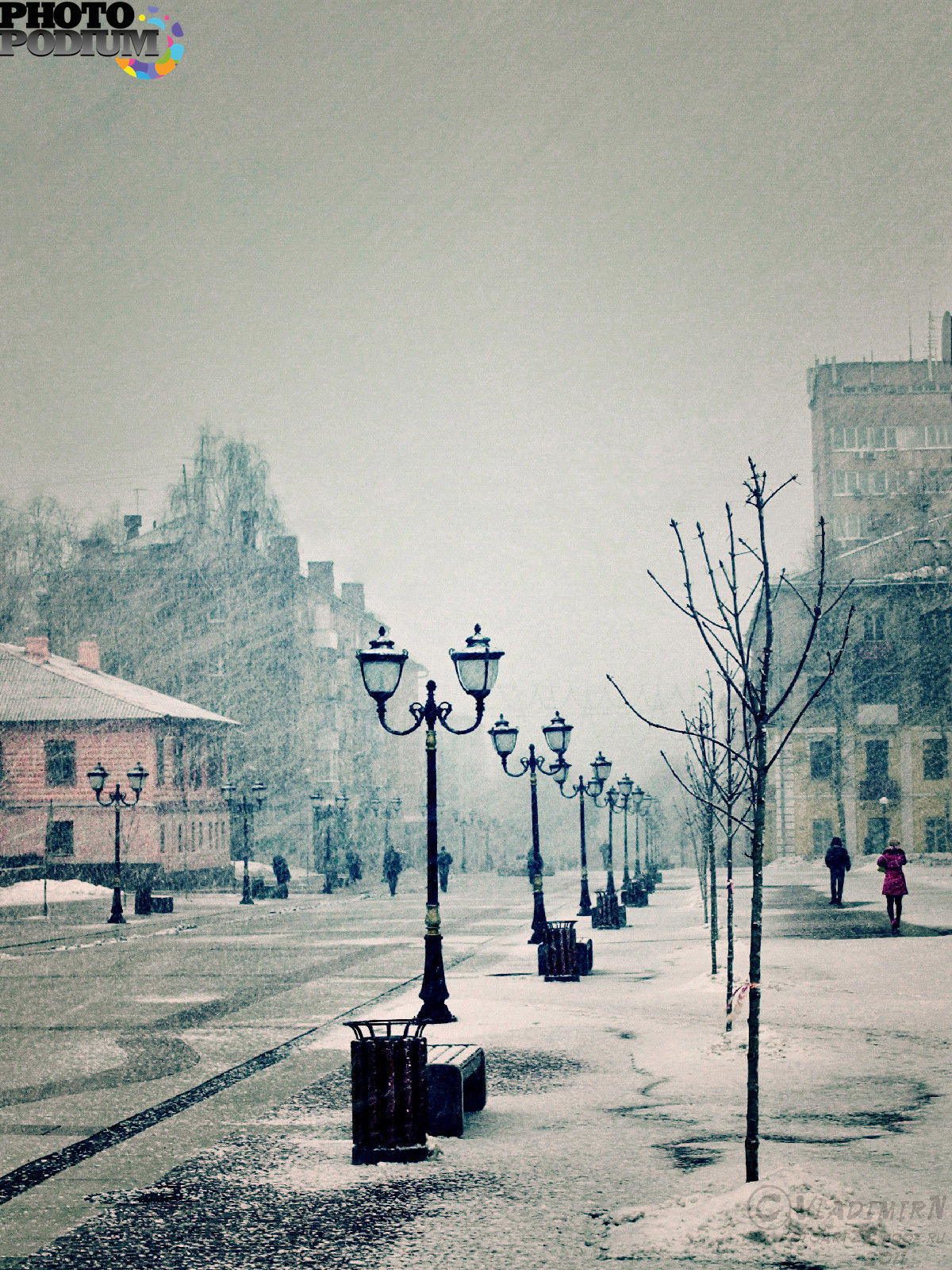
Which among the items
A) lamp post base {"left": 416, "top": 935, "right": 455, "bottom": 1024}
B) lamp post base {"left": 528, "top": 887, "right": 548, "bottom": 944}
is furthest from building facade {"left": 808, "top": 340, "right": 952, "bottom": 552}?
lamp post base {"left": 416, "top": 935, "right": 455, "bottom": 1024}

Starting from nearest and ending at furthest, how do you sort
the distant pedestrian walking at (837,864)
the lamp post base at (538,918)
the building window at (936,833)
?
the lamp post base at (538,918) → the distant pedestrian walking at (837,864) → the building window at (936,833)

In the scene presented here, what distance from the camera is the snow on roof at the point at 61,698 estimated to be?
52875 millimetres

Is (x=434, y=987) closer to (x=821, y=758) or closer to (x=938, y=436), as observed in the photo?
(x=821, y=758)

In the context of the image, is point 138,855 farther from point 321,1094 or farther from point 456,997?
point 321,1094

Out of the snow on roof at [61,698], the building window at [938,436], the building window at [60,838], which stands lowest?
the building window at [60,838]

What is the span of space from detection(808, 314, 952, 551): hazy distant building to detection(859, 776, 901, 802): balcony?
30.0 metres

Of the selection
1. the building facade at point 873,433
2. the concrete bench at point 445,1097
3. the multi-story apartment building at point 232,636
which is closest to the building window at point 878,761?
the multi-story apartment building at point 232,636

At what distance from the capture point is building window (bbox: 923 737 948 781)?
207 feet

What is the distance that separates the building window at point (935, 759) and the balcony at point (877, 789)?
63.9 inches

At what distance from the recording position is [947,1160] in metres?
7.79

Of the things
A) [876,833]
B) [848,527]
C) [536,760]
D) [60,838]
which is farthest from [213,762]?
[848,527]

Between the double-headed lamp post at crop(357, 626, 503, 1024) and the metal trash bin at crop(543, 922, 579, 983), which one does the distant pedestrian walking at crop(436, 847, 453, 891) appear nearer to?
the metal trash bin at crop(543, 922, 579, 983)

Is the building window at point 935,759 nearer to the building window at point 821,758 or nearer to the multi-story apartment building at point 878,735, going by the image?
the multi-story apartment building at point 878,735

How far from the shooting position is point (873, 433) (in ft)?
310
